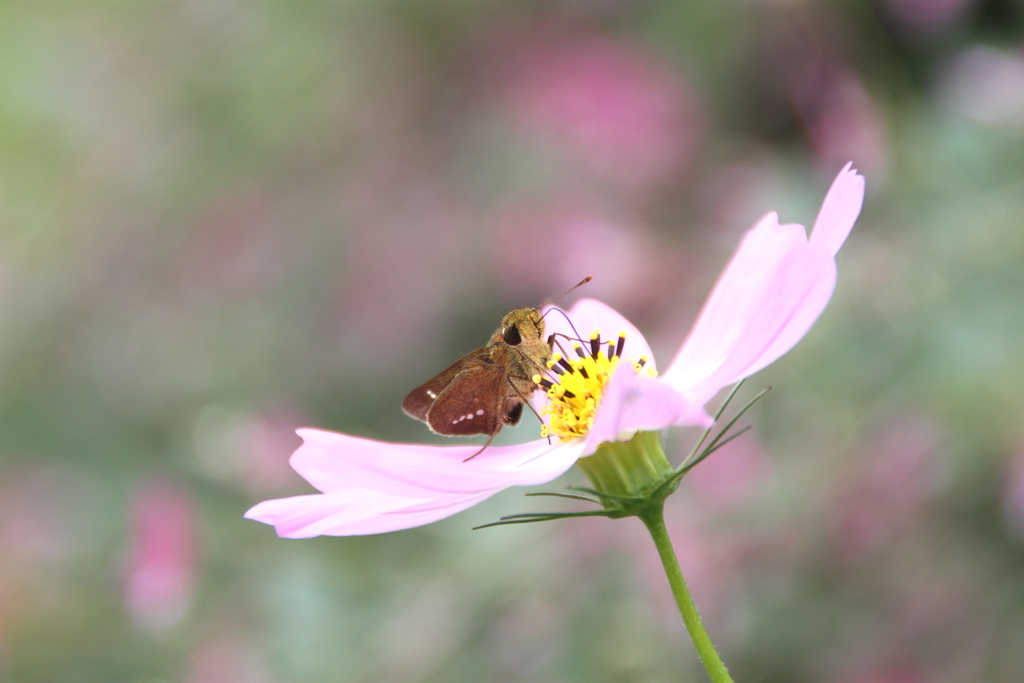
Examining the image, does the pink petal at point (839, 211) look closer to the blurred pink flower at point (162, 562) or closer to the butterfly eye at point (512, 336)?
the butterfly eye at point (512, 336)

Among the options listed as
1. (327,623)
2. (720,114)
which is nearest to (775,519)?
(327,623)

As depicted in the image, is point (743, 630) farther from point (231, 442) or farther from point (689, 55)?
point (689, 55)

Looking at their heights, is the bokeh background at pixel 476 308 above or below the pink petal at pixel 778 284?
above

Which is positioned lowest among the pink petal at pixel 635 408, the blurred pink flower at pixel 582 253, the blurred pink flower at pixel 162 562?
the pink petal at pixel 635 408

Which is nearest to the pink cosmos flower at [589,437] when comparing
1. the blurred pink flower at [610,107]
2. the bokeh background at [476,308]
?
the bokeh background at [476,308]

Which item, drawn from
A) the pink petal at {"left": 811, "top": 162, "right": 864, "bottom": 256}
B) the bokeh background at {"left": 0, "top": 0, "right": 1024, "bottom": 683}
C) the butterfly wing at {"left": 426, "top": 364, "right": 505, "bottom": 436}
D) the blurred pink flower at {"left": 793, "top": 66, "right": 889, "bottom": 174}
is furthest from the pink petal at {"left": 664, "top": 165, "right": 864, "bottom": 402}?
the blurred pink flower at {"left": 793, "top": 66, "right": 889, "bottom": 174}

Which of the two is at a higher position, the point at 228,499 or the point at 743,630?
the point at 228,499
